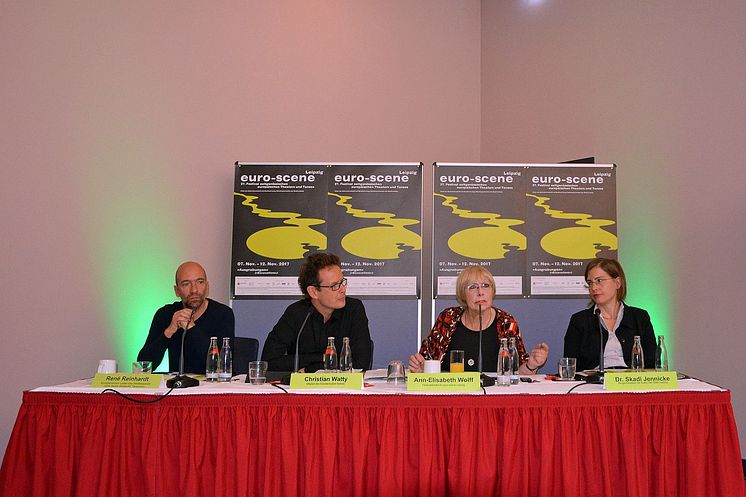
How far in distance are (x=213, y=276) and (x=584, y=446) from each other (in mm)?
3255

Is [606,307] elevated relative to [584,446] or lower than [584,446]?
elevated

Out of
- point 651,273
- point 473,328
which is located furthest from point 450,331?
point 651,273

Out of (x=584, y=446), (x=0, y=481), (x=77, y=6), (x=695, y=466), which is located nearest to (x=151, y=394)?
(x=0, y=481)

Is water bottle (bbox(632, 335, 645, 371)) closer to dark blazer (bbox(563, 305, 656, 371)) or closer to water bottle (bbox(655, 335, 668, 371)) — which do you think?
water bottle (bbox(655, 335, 668, 371))

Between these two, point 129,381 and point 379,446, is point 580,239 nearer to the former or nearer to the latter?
point 379,446

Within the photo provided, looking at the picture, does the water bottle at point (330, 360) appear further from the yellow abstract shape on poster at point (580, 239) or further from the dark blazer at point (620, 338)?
the yellow abstract shape on poster at point (580, 239)

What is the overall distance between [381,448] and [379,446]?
3 centimetres

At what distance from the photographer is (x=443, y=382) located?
272 cm

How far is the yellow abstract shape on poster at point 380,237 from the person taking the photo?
5023 millimetres

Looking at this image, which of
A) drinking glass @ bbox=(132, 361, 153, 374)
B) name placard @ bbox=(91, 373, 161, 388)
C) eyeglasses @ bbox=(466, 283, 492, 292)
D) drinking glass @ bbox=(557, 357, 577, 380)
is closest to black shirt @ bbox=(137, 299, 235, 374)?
drinking glass @ bbox=(132, 361, 153, 374)

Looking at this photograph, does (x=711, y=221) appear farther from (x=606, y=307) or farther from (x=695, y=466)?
(x=695, y=466)

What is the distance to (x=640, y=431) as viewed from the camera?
2.69 meters

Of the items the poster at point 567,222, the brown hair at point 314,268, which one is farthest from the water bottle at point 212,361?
the poster at point 567,222

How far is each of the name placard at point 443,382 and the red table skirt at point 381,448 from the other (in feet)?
0.14
